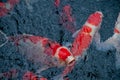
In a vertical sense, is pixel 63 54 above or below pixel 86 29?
below

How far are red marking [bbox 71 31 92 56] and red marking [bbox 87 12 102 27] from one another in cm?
10

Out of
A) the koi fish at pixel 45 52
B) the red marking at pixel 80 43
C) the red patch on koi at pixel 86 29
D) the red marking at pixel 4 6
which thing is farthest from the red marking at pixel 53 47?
the red marking at pixel 4 6

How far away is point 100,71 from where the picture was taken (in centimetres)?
133

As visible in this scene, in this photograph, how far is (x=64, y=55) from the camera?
1.20m

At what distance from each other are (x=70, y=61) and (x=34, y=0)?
44 centimetres

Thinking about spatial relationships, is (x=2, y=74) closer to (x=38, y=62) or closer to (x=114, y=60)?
(x=38, y=62)

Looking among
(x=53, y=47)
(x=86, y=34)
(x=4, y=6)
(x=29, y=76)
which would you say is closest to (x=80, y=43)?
(x=86, y=34)

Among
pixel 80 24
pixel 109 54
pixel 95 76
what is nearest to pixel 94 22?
pixel 80 24

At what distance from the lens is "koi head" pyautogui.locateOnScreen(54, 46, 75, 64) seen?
3.93ft

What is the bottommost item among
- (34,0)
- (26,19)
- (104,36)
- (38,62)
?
(38,62)

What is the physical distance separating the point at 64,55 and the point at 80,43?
0.15 metres

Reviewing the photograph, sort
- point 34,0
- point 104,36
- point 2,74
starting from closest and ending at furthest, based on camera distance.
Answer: point 2,74 < point 34,0 < point 104,36

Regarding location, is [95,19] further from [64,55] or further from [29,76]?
[29,76]

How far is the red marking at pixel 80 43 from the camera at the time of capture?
127cm
